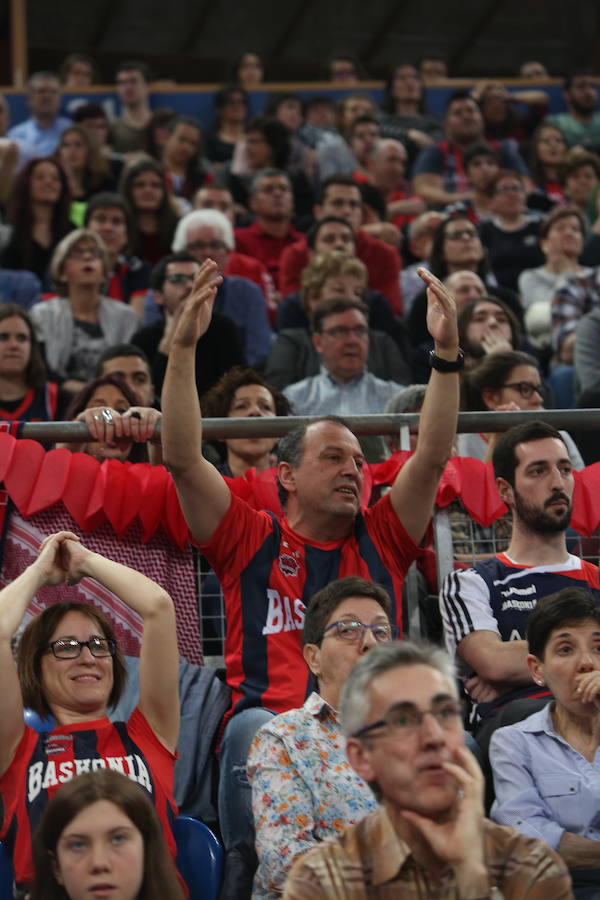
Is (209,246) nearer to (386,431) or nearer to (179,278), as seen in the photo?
(179,278)

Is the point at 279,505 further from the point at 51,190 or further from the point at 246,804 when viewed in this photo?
the point at 51,190

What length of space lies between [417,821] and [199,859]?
3.51 ft

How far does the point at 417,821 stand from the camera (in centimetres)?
247

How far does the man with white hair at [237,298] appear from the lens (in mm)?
7000

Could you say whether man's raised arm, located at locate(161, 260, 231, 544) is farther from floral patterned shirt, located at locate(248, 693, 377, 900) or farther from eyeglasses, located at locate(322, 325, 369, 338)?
eyeglasses, located at locate(322, 325, 369, 338)

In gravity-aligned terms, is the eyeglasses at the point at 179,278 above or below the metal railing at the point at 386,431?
above

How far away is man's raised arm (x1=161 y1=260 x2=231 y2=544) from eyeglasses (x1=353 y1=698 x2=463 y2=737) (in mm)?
1550

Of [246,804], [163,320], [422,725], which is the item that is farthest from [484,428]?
[163,320]

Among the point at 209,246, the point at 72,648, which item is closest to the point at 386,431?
the point at 72,648

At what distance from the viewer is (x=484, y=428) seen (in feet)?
14.6

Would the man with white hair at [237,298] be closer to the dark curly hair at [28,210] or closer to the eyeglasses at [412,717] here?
the dark curly hair at [28,210]

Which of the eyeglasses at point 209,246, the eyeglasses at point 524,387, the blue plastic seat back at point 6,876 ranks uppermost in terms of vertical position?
the eyeglasses at point 209,246

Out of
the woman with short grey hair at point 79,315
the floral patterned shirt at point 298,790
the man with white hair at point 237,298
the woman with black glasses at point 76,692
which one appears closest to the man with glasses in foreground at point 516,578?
the floral patterned shirt at point 298,790

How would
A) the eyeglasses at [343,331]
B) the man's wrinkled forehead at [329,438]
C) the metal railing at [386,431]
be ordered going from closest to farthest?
the man's wrinkled forehead at [329,438]
the metal railing at [386,431]
the eyeglasses at [343,331]
